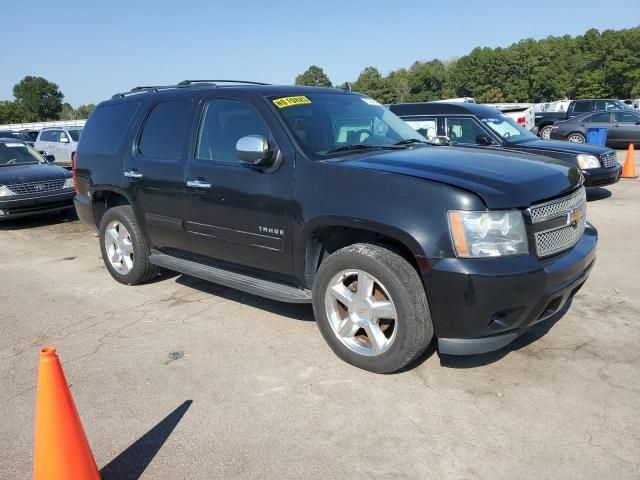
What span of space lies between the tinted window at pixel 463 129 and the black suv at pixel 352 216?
4777 mm

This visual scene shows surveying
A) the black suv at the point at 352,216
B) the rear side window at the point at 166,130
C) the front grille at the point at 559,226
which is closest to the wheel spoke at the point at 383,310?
the black suv at the point at 352,216

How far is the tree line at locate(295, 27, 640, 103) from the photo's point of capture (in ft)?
212

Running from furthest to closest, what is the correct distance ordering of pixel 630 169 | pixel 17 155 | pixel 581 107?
pixel 581 107 < pixel 630 169 < pixel 17 155

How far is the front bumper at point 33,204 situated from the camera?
8914mm

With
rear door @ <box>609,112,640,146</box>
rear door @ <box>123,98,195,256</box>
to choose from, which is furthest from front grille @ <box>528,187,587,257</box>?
rear door @ <box>609,112,640,146</box>

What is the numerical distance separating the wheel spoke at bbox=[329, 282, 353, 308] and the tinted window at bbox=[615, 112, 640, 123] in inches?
696

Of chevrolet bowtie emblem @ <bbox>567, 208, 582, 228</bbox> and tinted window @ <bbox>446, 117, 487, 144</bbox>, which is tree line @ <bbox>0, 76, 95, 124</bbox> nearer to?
tinted window @ <bbox>446, 117, 487, 144</bbox>

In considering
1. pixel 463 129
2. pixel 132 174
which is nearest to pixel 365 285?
pixel 132 174

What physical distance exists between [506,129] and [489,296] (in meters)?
7.12

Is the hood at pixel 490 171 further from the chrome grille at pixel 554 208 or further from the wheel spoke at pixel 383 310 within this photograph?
the wheel spoke at pixel 383 310

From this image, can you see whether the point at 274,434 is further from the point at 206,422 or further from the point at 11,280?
the point at 11,280

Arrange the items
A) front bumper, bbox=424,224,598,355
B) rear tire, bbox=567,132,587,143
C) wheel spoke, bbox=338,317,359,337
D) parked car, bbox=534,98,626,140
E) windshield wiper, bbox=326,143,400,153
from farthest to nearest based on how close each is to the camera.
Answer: parked car, bbox=534,98,626,140 → rear tire, bbox=567,132,587,143 → windshield wiper, bbox=326,143,400,153 → wheel spoke, bbox=338,317,359,337 → front bumper, bbox=424,224,598,355

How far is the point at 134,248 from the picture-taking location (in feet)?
17.6

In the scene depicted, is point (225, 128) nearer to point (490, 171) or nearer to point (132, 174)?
point (132, 174)
